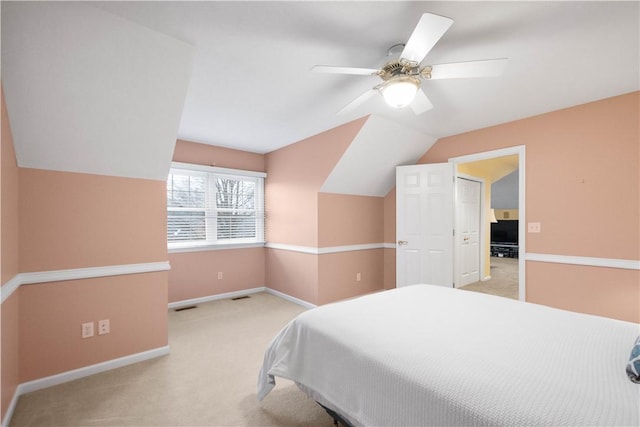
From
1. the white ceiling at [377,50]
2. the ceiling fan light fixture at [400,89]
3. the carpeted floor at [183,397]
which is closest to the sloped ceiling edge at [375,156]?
the white ceiling at [377,50]

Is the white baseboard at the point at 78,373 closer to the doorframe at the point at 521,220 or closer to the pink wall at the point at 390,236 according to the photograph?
the pink wall at the point at 390,236

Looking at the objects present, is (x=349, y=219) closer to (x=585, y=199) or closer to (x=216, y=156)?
(x=216, y=156)

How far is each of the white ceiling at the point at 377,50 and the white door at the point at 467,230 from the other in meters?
2.03

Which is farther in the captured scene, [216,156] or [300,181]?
[216,156]

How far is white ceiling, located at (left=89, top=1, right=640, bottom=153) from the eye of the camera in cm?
152

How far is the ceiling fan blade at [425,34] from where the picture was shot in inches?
48.8

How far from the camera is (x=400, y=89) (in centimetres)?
175

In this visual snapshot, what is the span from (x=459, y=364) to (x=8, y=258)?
2.63 metres

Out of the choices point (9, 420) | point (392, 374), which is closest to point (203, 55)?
point (392, 374)

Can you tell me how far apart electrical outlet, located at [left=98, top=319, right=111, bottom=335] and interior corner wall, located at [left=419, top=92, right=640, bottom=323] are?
4.19 metres

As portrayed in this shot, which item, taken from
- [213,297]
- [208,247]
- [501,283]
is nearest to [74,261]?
[208,247]

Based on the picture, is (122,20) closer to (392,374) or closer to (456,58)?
(456,58)

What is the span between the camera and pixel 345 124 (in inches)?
135

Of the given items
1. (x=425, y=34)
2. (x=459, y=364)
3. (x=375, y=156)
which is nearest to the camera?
(x=459, y=364)
